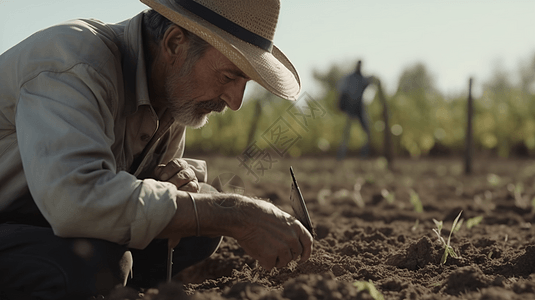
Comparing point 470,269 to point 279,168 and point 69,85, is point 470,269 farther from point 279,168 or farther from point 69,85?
point 279,168

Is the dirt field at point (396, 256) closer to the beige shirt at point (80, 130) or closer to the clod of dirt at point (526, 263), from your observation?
the clod of dirt at point (526, 263)

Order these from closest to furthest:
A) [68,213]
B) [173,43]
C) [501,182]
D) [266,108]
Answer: [68,213], [173,43], [501,182], [266,108]

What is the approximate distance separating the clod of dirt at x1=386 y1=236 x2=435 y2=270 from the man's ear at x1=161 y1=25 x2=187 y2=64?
1.41 m

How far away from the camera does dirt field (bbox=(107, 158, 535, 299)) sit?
1.64 meters

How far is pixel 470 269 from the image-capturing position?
1845mm

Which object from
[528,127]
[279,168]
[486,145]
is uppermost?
[528,127]

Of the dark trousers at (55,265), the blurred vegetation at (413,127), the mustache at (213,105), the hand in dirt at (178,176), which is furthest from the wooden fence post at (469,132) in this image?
the dark trousers at (55,265)

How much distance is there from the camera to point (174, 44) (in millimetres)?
2162

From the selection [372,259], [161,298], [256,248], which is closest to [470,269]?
[372,259]

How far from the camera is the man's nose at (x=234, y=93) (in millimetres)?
2207

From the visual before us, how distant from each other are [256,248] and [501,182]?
5.79m

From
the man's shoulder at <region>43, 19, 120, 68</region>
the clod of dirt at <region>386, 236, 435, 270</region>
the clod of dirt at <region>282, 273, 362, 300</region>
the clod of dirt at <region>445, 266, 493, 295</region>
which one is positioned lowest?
the clod of dirt at <region>386, 236, 435, 270</region>

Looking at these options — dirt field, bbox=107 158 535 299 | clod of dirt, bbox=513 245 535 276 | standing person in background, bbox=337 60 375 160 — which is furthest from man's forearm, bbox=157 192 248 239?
standing person in background, bbox=337 60 375 160

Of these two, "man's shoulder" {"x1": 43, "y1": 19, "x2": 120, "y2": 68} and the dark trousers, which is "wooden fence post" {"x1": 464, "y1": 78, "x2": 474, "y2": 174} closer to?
"man's shoulder" {"x1": 43, "y1": 19, "x2": 120, "y2": 68}
